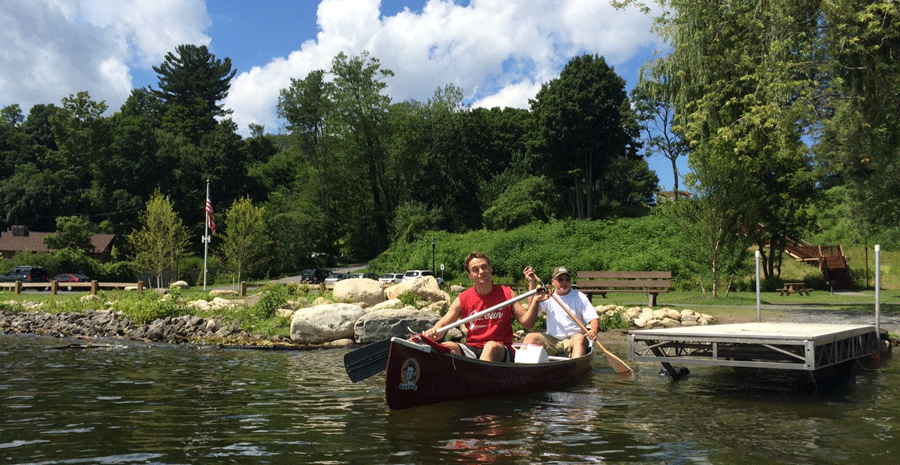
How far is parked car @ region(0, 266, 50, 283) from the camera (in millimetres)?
47469

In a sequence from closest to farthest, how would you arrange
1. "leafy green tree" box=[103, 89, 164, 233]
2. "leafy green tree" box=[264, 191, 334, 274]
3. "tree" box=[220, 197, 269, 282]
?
"tree" box=[220, 197, 269, 282], "leafy green tree" box=[264, 191, 334, 274], "leafy green tree" box=[103, 89, 164, 233]

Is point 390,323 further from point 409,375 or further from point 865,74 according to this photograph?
point 865,74

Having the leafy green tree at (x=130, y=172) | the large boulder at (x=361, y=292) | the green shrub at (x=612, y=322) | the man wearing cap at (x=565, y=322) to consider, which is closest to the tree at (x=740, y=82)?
the green shrub at (x=612, y=322)

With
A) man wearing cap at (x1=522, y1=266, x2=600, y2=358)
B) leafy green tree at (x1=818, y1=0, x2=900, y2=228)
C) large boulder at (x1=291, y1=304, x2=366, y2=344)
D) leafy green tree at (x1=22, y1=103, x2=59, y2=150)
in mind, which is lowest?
large boulder at (x1=291, y1=304, x2=366, y2=344)

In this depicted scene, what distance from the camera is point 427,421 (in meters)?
8.73

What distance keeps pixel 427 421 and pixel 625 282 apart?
16.1 meters

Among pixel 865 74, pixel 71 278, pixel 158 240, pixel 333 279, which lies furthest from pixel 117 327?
pixel 71 278

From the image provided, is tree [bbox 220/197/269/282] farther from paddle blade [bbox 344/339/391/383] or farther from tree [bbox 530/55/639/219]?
paddle blade [bbox 344/339/391/383]

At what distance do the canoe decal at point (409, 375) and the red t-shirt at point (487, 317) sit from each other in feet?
4.29

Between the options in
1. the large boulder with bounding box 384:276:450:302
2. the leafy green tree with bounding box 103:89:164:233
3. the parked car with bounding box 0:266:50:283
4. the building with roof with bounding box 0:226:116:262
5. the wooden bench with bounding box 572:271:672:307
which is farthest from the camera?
the leafy green tree with bounding box 103:89:164:233

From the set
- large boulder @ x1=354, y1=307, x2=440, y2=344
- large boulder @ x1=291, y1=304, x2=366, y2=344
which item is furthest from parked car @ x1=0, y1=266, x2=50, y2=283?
large boulder @ x1=354, y1=307, x2=440, y2=344

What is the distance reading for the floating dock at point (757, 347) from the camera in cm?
1002

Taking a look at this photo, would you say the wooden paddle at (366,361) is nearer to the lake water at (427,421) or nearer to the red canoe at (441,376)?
the lake water at (427,421)

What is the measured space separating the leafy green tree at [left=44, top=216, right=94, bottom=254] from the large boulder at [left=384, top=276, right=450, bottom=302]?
44879mm
